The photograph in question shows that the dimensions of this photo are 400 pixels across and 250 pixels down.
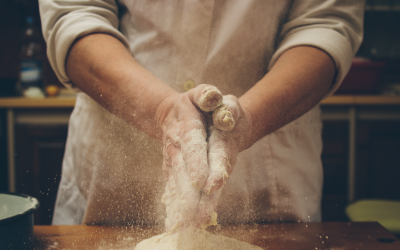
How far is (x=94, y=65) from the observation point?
64 centimetres

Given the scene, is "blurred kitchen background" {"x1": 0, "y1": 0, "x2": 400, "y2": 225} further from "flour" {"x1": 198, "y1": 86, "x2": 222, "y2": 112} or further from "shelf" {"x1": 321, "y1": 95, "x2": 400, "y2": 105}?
"flour" {"x1": 198, "y1": 86, "x2": 222, "y2": 112}

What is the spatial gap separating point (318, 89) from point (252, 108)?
179 mm

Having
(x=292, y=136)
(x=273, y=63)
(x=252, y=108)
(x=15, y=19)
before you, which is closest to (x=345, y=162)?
(x=292, y=136)

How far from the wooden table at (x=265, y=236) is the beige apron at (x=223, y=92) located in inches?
1.5

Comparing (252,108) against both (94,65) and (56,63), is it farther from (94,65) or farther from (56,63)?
(56,63)

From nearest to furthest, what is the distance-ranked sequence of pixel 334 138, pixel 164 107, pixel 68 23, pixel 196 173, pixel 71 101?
pixel 196 173, pixel 164 107, pixel 68 23, pixel 71 101, pixel 334 138

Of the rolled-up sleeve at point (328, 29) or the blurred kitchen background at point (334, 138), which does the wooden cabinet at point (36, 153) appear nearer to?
the blurred kitchen background at point (334, 138)

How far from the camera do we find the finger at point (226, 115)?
17.4 inches

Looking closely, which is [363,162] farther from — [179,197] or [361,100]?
[179,197]

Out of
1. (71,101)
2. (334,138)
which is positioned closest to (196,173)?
(71,101)

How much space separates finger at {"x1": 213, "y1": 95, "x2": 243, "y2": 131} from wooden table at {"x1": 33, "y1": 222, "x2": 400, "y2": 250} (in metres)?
0.23

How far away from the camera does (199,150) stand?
0.43 meters

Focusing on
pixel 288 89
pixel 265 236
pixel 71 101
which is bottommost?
pixel 265 236

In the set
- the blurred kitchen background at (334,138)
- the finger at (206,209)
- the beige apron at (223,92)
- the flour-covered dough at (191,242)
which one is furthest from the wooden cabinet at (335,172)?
the finger at (206,209)
